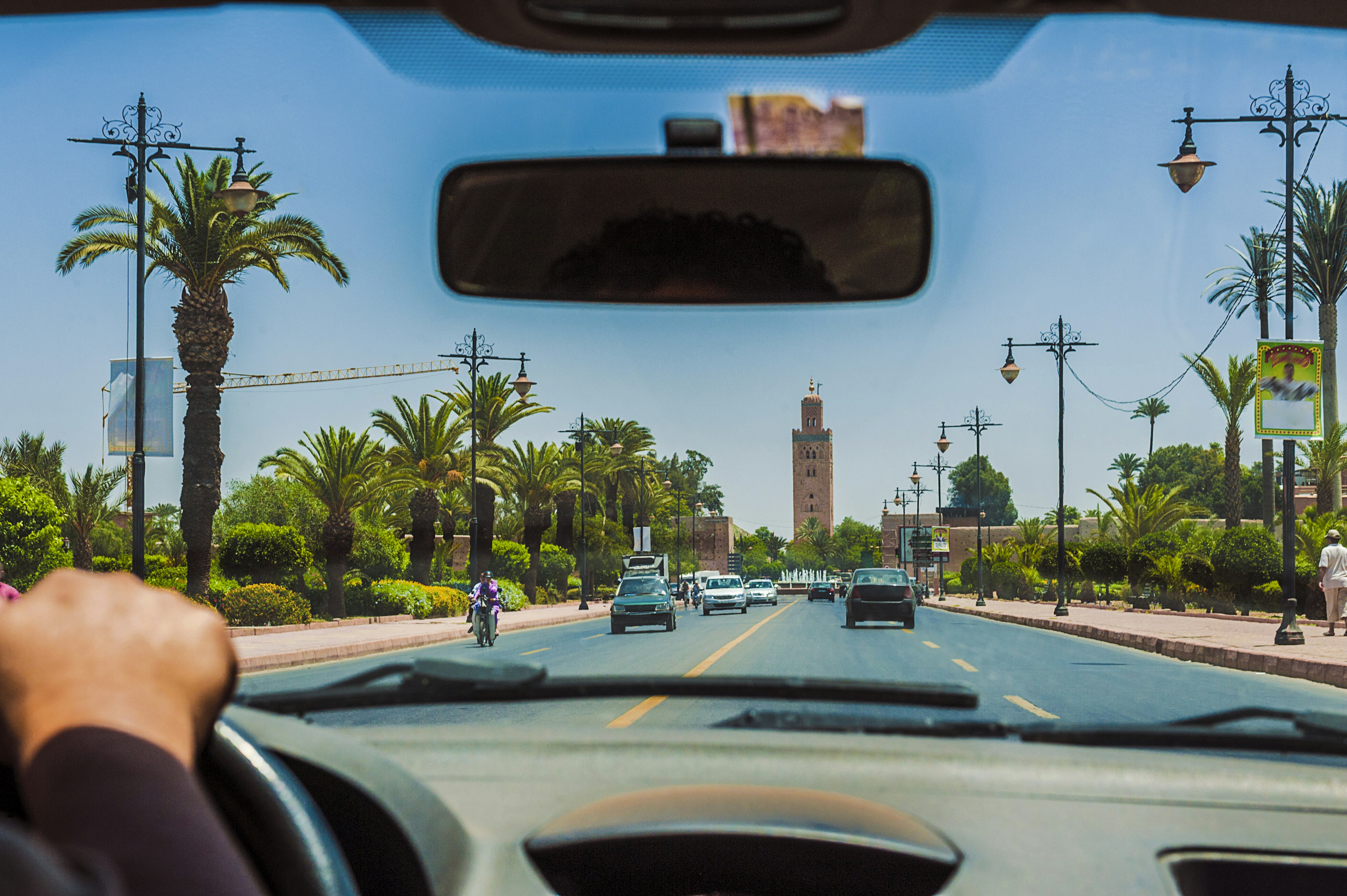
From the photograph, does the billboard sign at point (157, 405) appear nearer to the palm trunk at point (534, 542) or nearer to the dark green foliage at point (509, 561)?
the palm trunk at point (534, 542)

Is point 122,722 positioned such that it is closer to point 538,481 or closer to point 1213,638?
point 1213,638

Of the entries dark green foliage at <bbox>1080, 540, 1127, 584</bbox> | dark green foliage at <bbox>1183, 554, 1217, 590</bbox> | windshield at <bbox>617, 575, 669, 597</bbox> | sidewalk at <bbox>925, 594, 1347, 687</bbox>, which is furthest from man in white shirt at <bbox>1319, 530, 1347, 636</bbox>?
dark green foliage at <bbox>1080, 540, 1127, 584</bbox>

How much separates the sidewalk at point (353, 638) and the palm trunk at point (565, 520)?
46.0 feet

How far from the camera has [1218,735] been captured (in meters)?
2.57

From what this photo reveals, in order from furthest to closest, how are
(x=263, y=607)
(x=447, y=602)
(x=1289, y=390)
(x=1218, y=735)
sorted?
(x=447, y=602), (x=263, y=607), (x=1289, y=390), (x=1218, y=735)

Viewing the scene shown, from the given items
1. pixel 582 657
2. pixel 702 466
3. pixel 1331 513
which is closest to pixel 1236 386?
pixel 1331 513

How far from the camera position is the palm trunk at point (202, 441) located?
85.6 ft

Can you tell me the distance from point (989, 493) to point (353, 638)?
154948 mm

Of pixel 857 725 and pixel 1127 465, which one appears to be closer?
pixel 857 725

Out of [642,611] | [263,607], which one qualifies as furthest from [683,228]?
[263,607]

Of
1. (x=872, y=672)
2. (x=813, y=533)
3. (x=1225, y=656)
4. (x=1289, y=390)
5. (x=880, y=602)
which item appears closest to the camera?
(x=872, y=672)

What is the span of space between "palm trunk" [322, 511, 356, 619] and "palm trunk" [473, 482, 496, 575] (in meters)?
8.57

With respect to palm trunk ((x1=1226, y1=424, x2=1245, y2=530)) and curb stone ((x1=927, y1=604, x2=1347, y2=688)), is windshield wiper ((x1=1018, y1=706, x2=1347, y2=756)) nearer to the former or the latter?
curb stone ((x1=927, y1=604, x2=1347, y2=688))

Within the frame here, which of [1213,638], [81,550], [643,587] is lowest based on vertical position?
[1213,638]
